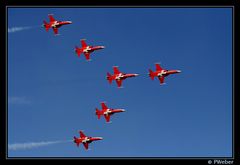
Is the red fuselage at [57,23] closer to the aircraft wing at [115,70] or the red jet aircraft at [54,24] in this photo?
the red jet aircraft at [54,24]

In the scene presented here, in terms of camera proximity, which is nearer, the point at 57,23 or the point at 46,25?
the point at 46,25

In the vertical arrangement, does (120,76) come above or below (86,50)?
below

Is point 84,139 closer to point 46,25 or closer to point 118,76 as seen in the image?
point 118,76

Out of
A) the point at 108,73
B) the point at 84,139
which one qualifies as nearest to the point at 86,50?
the point at 108,73

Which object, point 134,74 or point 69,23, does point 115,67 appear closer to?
point 134,74

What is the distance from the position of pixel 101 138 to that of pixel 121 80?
1684cm

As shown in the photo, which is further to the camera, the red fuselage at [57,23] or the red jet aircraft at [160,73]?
the red fuselage at [57,23]

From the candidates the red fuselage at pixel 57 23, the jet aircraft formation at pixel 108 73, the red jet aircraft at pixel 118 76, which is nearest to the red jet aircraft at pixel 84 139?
the jet aircraft formation at pixel 108 73

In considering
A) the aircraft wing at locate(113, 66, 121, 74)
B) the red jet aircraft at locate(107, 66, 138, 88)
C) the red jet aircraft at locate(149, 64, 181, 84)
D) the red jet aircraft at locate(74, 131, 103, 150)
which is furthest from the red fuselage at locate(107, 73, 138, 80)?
the red jet aircraft at locate(74, 131, 103, 150)

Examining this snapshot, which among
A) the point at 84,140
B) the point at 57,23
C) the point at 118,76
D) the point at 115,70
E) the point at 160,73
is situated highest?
the point at 57,23

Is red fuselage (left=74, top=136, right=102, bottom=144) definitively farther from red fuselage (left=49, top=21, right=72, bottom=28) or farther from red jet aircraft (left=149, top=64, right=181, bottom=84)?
red fuselage (left=49, top=21, right=72, bottom=28)

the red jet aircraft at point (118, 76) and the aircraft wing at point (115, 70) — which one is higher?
the aircraft wing at point (115, 70)

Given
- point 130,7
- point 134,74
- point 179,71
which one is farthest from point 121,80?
point 130,7

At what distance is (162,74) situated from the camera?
6457 inches
